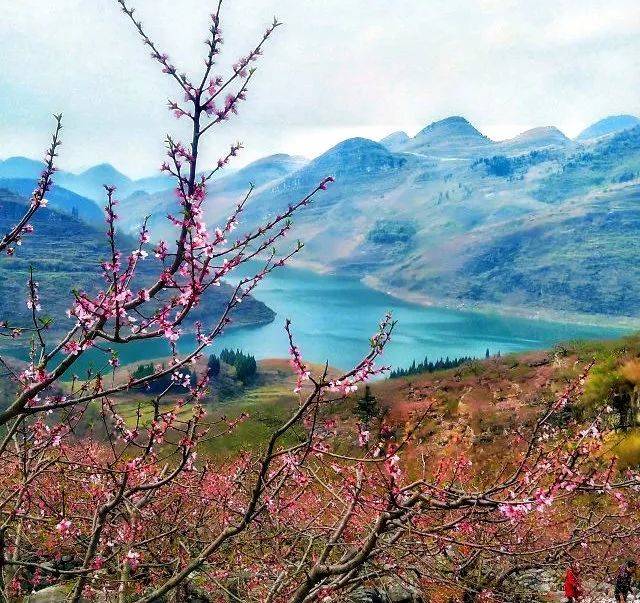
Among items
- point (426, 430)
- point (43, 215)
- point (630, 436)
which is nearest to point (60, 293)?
point (43, 215)

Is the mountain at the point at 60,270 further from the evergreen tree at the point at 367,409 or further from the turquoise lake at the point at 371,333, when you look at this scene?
the evergreen tree at the point at 367,409

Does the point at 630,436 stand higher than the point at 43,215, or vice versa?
the point at 43,215

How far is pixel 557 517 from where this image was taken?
1144 centimetres

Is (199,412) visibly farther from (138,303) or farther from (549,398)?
(549,398)

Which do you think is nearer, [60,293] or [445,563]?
[445,563]

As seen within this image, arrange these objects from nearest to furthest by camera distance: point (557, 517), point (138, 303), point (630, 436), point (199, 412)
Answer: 1. point (138, 303)
2. point (199, 412)
3. point (557, 517)
4. point (630, 436)

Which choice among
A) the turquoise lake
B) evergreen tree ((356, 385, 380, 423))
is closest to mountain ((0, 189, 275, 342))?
the turquoise lake

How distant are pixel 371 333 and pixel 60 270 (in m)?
89.9

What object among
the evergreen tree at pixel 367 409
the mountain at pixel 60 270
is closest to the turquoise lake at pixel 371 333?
the mountain at pixel 60 270

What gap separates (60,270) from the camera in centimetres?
14975

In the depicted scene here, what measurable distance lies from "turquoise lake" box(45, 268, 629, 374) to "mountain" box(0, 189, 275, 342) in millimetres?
8660

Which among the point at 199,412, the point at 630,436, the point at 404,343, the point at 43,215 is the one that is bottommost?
the point at 404,343

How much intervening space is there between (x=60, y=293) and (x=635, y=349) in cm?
13842

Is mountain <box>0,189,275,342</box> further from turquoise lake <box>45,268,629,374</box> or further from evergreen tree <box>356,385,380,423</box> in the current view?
evergreen tree <box>356,385,380,423</box>
